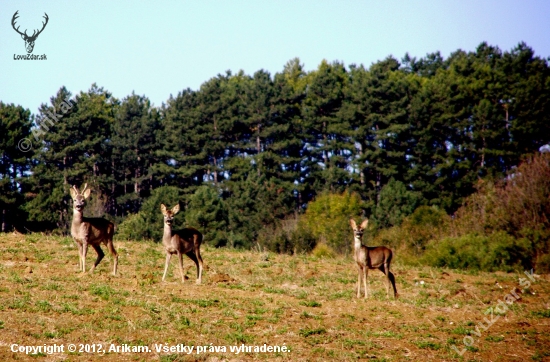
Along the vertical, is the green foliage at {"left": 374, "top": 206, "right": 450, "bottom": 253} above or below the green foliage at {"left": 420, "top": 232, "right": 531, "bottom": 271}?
above

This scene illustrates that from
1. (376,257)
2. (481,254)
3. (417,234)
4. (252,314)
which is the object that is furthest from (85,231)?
(417,234)

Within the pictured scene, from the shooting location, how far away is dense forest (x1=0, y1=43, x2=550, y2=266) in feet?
208

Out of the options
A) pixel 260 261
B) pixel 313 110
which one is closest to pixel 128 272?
pixel 260 261

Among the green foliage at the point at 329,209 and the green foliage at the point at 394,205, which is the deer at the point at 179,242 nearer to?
the green foliage at the point at 329,209

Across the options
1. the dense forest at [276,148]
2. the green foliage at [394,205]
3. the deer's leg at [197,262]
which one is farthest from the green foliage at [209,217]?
the deer's leg at [197,262]

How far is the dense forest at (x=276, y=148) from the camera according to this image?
63.3m

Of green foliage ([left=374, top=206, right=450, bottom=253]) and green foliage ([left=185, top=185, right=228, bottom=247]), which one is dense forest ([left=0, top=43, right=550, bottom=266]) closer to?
green foliage ([left=185, top=185, right=228, bottom=247])

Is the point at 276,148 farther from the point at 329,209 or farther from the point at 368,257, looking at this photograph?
the point at 368,257

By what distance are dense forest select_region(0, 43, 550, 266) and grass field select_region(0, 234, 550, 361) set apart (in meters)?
35.6

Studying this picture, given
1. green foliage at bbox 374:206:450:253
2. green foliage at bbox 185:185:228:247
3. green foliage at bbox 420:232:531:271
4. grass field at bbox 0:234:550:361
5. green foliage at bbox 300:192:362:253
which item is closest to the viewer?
grass field at bbox 0:234:550:361

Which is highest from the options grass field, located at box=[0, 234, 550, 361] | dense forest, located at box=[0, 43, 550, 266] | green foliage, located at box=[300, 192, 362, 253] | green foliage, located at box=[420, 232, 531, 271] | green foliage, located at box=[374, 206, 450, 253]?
dense forest, located at box=[0, 43, 550, 266]

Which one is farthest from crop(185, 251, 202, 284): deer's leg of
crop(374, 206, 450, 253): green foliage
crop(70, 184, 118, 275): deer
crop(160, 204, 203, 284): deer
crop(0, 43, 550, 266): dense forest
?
crop(0, 43, 550, 266): dense forest

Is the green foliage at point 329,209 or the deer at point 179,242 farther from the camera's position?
the green foliage at point 329,209

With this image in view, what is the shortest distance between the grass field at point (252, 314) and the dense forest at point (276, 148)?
117ft
